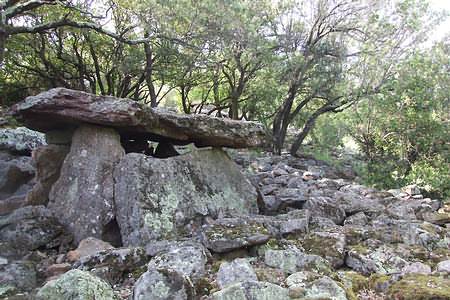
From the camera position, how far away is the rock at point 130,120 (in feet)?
21.2

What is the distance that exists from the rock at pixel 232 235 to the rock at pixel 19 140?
6.05m

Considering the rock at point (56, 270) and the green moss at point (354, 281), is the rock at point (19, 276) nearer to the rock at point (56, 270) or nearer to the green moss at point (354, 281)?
the rock at point (56, 270)

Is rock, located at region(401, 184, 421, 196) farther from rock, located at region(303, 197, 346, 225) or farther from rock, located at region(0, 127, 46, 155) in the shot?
rock, located at region(0, 127, 46, 155)

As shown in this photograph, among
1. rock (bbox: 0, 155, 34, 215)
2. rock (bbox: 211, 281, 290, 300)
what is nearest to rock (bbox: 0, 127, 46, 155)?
rock (bbox: 0, 155, 34, 215)

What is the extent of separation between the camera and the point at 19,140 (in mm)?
9508

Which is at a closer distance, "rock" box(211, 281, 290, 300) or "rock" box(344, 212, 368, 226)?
"rock" box(211, 281, 290, 300)

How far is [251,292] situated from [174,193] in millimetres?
3420

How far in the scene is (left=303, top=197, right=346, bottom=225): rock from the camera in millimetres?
6711

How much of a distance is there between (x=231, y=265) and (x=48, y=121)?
432cm

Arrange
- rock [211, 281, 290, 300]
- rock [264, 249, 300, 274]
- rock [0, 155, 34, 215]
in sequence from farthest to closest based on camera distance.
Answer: rock [0, 155, 34, 215], rock [264, 249, 300, 274], rock [211, 281, 290, 300]

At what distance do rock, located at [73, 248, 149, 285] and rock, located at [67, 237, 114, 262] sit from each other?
1.89 ft

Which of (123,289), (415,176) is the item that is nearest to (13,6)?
(123,289)

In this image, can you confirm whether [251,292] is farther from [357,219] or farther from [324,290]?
[357,219]

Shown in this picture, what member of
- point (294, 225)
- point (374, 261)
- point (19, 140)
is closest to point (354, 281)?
point (374, 261)
